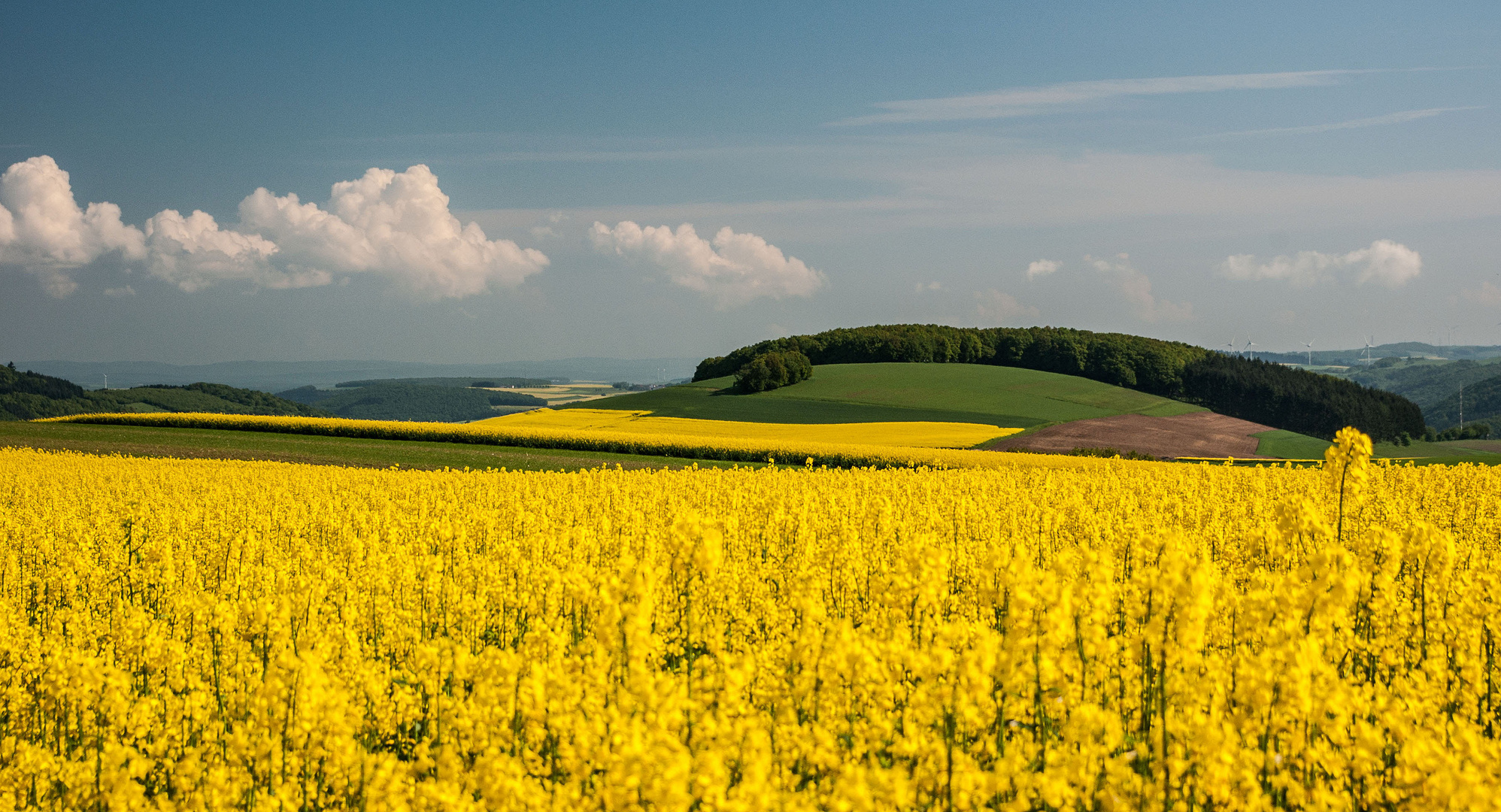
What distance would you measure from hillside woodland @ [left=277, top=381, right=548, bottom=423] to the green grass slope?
5487 cm

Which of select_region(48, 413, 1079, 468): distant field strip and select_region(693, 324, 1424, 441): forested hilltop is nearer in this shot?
select_region(48, 413, 1079, 468): distant field strip

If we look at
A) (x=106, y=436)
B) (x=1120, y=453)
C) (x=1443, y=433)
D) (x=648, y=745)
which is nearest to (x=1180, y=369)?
(x=1443, y=433)

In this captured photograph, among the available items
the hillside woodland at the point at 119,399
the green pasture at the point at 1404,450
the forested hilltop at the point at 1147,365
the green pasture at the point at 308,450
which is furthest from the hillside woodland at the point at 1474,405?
the hillside woodland at the point at 119,399

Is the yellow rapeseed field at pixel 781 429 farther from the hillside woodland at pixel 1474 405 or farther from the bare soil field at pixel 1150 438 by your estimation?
the hillside woodland at pixel 1474 405

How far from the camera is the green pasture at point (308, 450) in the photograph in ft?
114

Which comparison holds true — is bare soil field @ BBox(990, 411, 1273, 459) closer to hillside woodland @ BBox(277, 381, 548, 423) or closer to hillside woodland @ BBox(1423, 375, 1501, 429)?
hillside woodland @ BBox(277, 381, 548, 423)

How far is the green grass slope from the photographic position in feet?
208

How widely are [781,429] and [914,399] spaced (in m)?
16.6

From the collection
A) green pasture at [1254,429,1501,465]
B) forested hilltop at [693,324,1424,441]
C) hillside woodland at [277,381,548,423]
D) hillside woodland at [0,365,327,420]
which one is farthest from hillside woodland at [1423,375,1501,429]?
hillside woodland at [0,365,327,420]

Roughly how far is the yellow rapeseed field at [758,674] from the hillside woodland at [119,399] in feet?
260

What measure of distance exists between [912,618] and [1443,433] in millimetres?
73773

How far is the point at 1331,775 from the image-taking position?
5.33m

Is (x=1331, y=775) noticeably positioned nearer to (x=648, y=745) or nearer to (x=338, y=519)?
(x=648, y=745)

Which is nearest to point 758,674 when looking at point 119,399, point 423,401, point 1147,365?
point 1147,365
